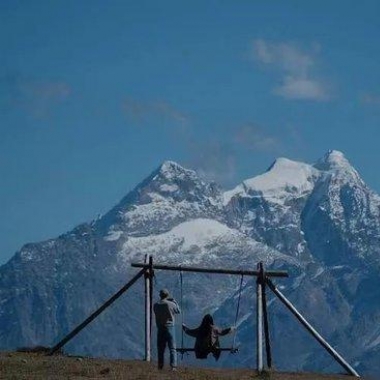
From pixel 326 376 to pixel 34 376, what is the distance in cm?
1250

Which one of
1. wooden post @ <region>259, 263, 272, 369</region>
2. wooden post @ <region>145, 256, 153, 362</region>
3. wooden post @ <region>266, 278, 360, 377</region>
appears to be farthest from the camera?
wooden post @ <region>145, 256, 153, 362</region>

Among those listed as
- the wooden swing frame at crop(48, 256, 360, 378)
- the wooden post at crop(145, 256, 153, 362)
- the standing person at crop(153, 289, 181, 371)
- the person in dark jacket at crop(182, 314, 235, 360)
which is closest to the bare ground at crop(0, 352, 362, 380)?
the standing person at crop(153, 289, 181, 371)

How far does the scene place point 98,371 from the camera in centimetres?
4153

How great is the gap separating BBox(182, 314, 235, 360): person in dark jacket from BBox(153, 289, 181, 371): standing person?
3.34 metres

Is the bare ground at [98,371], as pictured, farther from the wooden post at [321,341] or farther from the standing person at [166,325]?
the wooden post at [321,341]

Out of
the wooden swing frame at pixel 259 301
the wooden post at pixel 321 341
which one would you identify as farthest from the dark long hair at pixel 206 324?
the wooden post at pixel 321 341

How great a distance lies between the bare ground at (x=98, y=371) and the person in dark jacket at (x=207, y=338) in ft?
3.16

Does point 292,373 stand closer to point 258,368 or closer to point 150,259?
point 258,368

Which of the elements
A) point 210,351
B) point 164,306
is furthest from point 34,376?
point 210,351

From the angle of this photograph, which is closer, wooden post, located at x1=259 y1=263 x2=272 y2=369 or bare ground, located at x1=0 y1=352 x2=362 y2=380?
bare ground, located at x1=0 y1=352 x2=362 y2=380

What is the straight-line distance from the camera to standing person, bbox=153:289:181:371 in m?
45.0

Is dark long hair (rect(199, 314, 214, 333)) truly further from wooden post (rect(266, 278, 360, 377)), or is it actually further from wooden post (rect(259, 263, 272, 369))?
wooden post (rect(266, 278, 360, 377))

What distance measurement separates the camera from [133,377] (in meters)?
39.9

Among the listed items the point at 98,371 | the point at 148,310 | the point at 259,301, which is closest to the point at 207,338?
the point at 259,301
